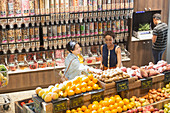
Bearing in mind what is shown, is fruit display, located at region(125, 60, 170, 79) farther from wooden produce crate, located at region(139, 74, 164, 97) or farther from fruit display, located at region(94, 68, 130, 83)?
fruit display, located at region(94, 68, 130, 83)

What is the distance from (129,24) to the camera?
6.81 m

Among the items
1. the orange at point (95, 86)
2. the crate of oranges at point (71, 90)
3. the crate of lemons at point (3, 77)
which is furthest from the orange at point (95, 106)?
the crate of lemons at point (3, 77)

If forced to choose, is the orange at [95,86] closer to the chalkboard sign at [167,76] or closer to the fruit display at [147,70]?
the fruit display at [147,70]

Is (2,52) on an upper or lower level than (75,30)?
lower

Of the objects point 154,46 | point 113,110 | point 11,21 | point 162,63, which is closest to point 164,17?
point 154,46

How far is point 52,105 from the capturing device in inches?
118

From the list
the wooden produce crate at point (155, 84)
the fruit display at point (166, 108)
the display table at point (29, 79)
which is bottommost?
the display table at point (29, 79)

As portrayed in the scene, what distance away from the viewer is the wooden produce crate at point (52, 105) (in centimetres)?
298

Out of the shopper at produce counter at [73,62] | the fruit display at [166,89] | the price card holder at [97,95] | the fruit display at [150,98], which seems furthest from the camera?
the shopper at produce counter at [73,62]

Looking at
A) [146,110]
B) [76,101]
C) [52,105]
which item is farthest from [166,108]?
[52,105]

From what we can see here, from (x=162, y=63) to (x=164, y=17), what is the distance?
347 centimetres

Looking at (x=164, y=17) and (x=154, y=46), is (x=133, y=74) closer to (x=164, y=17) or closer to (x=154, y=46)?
(x=154, y=46)

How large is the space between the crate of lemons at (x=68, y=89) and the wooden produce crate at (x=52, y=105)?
48 millimetres

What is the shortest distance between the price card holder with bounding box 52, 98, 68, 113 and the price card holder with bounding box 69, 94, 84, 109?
0.11 meters
